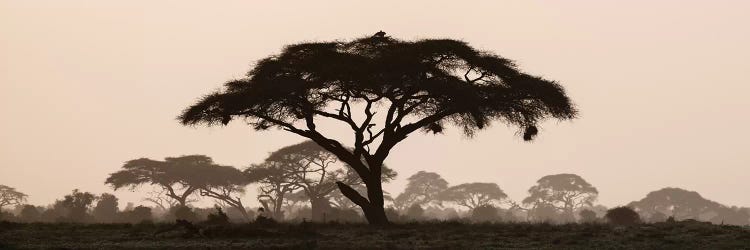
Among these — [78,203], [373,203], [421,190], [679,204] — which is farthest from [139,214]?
[679,204]

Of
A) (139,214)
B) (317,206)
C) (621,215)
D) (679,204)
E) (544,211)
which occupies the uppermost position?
(679,204)

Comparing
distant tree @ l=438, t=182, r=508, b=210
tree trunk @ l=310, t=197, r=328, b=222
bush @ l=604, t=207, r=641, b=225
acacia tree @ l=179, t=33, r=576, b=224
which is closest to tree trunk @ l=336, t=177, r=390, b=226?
acacia tree @ l=179, t=33, r=576, b=224

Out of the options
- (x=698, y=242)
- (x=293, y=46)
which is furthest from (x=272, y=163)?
(x=698, y=242)

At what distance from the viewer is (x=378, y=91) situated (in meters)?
32.2

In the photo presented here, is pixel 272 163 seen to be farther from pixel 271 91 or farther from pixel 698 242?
pixel 698 242

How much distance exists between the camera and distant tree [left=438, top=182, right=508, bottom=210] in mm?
107688

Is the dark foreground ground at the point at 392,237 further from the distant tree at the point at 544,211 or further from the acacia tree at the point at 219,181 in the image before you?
the distant tree at the point at 544,211

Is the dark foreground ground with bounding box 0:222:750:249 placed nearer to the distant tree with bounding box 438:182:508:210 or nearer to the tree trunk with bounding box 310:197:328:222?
the tree trunk with bounding box 310:197:328:222

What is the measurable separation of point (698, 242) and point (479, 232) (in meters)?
6.79

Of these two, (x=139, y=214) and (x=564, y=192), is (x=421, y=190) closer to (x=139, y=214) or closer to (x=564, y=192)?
(x=564, y=192)

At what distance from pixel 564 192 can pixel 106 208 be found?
61.8 meters

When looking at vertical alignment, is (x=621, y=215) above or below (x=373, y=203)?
above

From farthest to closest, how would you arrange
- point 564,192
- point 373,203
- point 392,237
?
point 564,192, point 373,203, point 392,237

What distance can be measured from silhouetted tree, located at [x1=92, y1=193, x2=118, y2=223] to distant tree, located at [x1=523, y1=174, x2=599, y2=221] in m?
58.7
